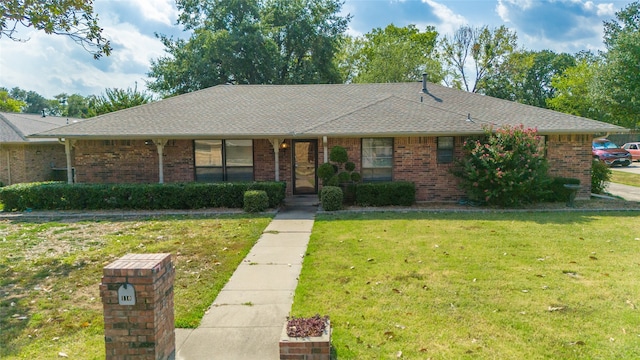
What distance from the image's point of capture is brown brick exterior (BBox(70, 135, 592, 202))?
13.6 metres

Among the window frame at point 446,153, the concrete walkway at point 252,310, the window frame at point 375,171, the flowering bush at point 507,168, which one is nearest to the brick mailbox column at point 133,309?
the concrete walkway at point 252,310

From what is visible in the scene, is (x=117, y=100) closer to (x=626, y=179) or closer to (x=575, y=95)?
(x=626, y=179)

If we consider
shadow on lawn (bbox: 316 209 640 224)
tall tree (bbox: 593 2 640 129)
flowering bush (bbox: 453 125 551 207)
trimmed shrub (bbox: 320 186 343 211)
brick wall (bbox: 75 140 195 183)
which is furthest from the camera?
tall tree (bbox: 593 2 640 129)

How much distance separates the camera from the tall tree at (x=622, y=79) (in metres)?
22.1

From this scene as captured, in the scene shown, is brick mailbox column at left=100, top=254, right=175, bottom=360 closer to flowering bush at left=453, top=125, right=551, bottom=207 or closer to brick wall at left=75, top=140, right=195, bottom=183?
flowering bush at left=453, top=125, right=551, bottom=207

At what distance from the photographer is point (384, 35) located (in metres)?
42.1

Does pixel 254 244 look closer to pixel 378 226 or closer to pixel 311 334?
pixel 378 226

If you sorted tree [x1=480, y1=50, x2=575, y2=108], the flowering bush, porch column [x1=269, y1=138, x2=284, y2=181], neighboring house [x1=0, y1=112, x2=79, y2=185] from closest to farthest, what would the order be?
the flowering bush, porch column [x1=269, y1=138, x2=284, y2=181], neighboring house [x1=0, y1=112, x2=79, y2=185], tree [x1=480, y1=50, x2=575, y2=108]

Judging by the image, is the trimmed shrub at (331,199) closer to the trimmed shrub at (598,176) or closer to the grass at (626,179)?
the trimmed shrub at (598,176)

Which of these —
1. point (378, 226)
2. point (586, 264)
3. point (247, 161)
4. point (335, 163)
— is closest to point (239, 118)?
point (247, 161)

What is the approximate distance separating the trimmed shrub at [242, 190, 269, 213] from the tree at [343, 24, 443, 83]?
80.7 ft

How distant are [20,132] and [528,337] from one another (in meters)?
21.7

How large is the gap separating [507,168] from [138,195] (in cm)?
1077

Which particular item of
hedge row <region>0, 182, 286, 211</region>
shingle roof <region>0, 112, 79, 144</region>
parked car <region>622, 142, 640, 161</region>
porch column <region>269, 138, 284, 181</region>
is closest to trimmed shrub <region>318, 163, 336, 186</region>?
hedge row <region>0, 182, 286, 211</region>
